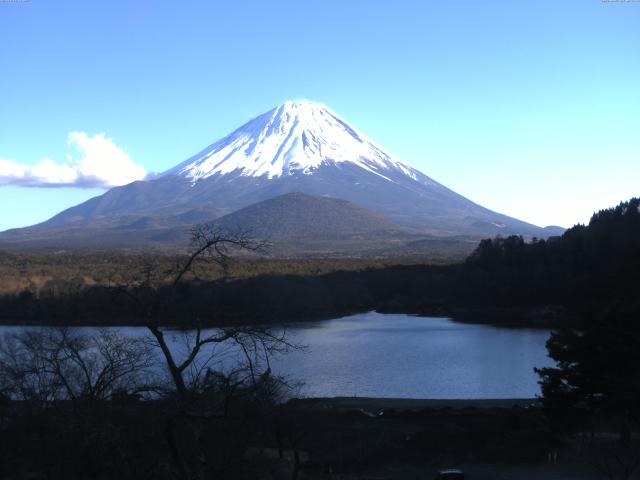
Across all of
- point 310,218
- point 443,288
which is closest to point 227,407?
point 443,288

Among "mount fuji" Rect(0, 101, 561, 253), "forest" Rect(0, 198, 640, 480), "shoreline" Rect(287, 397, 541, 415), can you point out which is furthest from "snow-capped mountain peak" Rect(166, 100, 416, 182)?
"shoreline" Rect(287, 397, 541, 415)

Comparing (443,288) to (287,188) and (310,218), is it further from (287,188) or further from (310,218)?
(287,188)

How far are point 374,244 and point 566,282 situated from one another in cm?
5255

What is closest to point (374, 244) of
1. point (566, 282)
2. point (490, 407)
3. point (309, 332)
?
point (566, 282)

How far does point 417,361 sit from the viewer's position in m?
23.8

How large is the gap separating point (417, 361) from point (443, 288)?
2334 centimetres

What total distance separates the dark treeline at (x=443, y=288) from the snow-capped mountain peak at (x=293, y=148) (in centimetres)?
9086

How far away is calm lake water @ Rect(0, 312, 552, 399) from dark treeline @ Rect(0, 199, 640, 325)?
4.38m

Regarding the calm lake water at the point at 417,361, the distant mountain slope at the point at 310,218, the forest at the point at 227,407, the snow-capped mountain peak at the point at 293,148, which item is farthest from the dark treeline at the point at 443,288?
the snow-capped mountain peak at the point at 293,148

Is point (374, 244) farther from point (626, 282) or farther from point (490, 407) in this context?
point (490, 407)

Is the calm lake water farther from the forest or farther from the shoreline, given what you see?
the forest

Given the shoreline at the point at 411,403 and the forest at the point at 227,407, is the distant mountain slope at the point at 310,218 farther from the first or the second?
the shoreline at the point at 411,403

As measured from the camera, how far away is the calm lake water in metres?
19.7

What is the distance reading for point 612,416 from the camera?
12766mm
